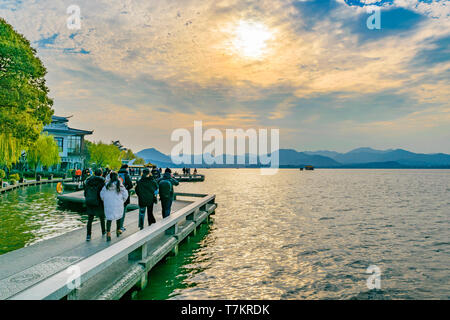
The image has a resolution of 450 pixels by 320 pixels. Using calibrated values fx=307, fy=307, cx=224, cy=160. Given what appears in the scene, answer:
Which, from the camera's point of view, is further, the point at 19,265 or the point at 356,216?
the point at 356,216

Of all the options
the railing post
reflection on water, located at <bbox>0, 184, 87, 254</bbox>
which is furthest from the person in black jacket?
reflection on water, located at <bbox>0, 184, 87, 254</bbox>

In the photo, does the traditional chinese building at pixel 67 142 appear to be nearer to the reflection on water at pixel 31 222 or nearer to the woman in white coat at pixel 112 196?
the reflection on water at pixel 31 222

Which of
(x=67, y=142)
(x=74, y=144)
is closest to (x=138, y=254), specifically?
(x=67, y=142)

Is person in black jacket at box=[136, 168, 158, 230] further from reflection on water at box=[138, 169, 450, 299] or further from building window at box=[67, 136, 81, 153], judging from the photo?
building window at box=[67, 136, 81, 153]

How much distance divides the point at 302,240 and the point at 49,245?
11.7 m

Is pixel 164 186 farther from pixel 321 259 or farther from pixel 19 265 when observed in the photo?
pixel 321 259

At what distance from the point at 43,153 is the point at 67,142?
2159 centimetres

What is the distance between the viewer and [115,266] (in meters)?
7.99

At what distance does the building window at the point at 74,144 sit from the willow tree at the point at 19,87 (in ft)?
193

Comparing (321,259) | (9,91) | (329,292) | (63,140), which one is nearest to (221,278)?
(329,292)

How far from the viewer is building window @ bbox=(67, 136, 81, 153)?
248 ft

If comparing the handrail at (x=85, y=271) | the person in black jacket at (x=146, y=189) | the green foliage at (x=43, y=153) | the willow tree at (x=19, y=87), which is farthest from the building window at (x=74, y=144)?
A: the handrail at (x=85, y=271)

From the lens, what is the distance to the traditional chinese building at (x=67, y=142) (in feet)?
238

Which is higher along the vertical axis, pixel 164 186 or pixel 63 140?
pixel 63 140
